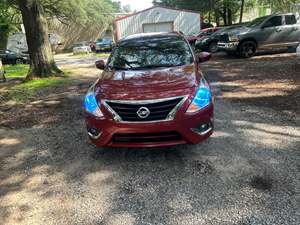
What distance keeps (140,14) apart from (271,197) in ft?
95.0

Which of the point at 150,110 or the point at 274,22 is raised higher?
the point at 274,22

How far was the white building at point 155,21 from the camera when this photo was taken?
99.9ft

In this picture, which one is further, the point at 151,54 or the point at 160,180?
the point at 151,54

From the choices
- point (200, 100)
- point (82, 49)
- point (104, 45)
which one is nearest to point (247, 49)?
point (200, 100)

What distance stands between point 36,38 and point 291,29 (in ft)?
34.4

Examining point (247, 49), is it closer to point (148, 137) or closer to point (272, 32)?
point (272, 32)

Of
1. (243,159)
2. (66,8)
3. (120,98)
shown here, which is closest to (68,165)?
(120,98)

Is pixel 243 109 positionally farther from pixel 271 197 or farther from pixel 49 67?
pixel 49 67

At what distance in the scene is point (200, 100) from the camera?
4.19 metres

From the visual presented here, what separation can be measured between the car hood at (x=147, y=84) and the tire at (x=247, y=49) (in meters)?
9.62

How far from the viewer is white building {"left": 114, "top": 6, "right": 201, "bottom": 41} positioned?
99.9ft

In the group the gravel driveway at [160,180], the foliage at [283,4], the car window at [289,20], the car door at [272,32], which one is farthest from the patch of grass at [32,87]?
the foliage at [283,4]

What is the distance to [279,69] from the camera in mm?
10516

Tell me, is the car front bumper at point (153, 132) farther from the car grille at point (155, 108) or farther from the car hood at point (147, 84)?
the car hood at point (147, 84)
